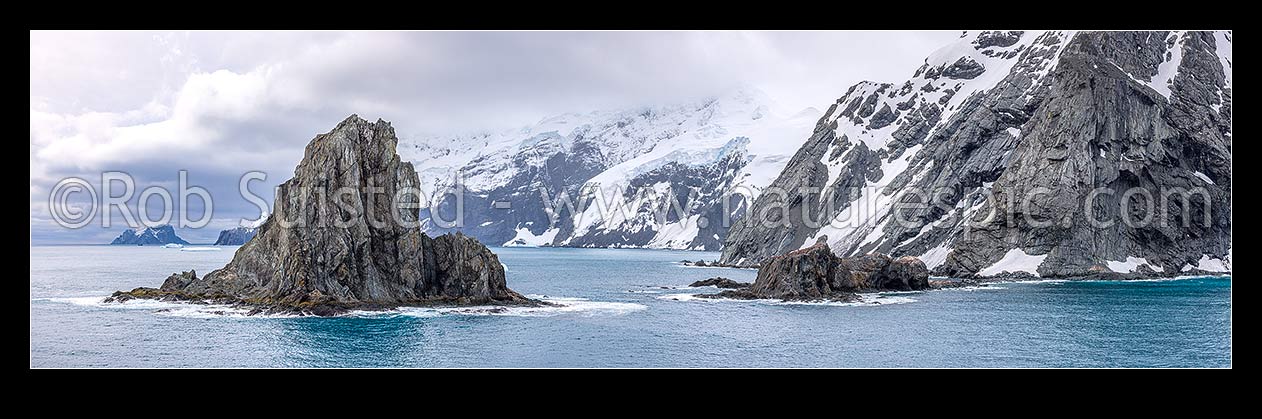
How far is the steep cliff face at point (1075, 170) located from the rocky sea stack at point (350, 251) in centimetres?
8694

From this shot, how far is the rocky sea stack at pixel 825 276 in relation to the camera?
92000mm

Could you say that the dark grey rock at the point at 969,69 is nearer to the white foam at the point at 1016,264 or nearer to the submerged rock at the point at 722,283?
the white foam at the point at 1016,264

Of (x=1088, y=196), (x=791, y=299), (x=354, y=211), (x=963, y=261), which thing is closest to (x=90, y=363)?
(x=354, y=211)

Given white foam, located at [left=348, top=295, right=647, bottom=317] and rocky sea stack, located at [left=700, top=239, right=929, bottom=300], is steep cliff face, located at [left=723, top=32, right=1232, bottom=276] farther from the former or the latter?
white foam, located at [left=348, top=295, right=647, bottom=317]

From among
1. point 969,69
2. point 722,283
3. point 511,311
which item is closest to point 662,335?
point 511,311

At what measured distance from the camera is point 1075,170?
138125 millimetres

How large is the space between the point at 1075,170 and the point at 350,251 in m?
116

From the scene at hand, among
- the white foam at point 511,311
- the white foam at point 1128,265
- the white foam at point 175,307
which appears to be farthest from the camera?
the white foam at point 1128,265

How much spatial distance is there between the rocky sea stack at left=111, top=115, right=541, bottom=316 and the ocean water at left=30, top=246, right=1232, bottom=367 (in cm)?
394

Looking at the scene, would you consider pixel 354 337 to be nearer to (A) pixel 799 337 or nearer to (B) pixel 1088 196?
(A) pixel 799 337

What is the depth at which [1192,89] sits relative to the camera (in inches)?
5965

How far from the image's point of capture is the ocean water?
167 feet

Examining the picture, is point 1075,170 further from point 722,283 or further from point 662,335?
point 662,335

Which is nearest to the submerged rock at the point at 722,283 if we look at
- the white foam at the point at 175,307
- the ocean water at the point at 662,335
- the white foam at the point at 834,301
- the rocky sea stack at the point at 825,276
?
the rocky sea stack at the point at 825,276
